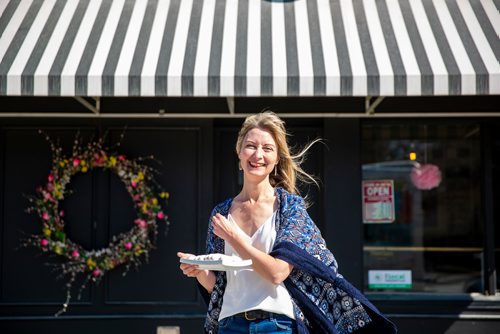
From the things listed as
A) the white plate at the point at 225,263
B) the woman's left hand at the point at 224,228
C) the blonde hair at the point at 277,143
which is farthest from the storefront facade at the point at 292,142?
the white plate at the point at 225,263

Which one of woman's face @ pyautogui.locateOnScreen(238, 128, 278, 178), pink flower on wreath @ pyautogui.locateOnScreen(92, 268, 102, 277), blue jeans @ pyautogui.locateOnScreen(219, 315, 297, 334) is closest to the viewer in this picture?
blue jeans @ pyautogui.locateOnScreen(219, 315, 297, 334)

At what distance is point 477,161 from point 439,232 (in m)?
0.92

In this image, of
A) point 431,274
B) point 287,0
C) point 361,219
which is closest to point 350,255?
point 361,219

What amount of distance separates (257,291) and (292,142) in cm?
432

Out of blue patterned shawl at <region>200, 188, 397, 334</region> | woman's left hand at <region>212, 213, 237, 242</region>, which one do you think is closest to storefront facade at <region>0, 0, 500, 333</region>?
blue patterned shawl at <region>200, 188, 397, 334</region>

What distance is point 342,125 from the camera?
22.9 ft

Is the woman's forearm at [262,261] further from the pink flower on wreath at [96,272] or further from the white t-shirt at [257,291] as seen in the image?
the pink flower on wreath at [96,272]

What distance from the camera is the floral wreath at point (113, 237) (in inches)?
267

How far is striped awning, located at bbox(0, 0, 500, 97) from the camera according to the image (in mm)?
5723

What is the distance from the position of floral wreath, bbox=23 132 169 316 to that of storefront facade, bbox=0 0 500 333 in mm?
137

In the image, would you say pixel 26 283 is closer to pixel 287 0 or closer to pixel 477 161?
pixel 287 0

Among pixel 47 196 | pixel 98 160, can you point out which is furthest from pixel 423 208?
pixel 47 196

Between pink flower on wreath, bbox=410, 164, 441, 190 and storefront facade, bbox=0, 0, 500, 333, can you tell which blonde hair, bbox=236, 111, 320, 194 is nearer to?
storefront facade, bbox=0, 0, 500, 333

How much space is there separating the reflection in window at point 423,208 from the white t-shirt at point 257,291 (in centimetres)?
426
